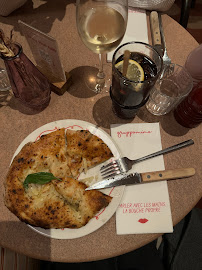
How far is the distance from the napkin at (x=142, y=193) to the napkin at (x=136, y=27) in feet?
1.51

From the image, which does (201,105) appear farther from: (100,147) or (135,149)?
(100,147)

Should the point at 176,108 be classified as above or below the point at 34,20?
below

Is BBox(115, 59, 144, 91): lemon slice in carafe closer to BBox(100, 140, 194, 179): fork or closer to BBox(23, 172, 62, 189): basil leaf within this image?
BBox(100, 140, 194, 179): fork

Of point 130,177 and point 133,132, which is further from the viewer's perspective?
point 133,132

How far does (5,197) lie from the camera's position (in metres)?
0.87

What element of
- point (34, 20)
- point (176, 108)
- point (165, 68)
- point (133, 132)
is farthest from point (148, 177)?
point (34, 20)

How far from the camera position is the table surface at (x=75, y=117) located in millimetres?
840

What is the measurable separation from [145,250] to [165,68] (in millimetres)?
970

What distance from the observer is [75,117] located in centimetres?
106

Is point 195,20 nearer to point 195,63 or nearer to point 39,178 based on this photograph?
point 195,63

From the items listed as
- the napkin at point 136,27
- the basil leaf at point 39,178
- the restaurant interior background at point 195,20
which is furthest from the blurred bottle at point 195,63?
the restaurant interior background at point 195,20

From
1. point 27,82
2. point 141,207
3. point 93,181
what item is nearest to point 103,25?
point 27,82

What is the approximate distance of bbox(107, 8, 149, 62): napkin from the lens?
122 cm

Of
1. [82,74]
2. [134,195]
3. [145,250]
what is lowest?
[145,250]
